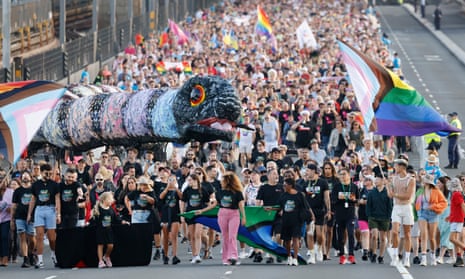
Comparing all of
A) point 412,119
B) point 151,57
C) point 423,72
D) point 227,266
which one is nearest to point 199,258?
point 227,266

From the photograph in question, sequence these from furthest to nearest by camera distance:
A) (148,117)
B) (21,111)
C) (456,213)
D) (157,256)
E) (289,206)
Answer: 1. (148,117)
2. (157,256)
3. (456,213)
4. (289,206)
5. (21,111)

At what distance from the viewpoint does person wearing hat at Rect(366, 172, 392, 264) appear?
22.7 metres

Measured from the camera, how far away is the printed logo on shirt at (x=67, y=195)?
22.5 m

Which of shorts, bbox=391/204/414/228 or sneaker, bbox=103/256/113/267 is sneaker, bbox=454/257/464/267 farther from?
sneaker, bbox=103/256/113/267

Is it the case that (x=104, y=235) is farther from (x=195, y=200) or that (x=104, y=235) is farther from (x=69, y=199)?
(x=195, y=200)

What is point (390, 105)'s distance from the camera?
77.6 ft

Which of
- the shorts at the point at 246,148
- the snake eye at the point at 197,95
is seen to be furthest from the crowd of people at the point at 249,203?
the shorts at the point at 246,148

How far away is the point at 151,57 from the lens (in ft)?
158

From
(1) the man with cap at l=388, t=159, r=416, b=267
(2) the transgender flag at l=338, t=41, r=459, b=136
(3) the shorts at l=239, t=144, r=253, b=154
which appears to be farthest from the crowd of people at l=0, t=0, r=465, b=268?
(3) the shorts at l=239, t=144, r=253, b=154

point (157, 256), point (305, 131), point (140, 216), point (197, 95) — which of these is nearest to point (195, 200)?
point (140, 216)

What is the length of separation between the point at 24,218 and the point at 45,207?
64 cm

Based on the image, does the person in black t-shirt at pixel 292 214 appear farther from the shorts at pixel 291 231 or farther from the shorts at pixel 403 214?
the shorts at pixel 403 214

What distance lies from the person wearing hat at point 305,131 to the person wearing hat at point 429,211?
32.1 feet

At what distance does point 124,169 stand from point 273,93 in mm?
11559
